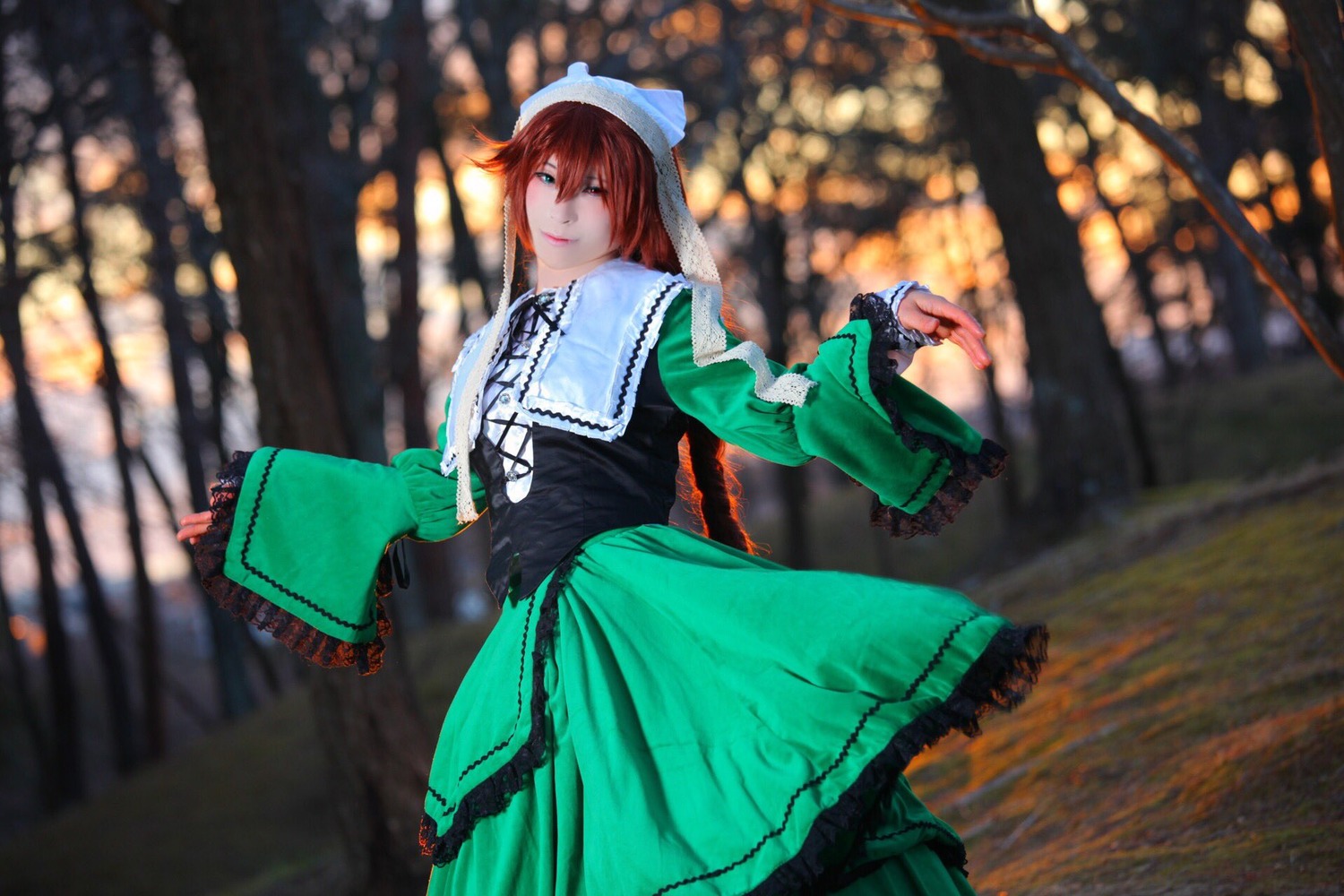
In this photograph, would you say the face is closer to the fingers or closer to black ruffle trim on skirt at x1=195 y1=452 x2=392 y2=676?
the fingers

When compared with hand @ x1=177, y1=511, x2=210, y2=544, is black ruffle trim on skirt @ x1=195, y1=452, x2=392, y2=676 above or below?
below

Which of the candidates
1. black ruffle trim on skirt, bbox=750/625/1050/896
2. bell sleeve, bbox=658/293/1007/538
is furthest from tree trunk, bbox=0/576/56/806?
black ruffle trim on skirt, bbox=750/625/1050/896

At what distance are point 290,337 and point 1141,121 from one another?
332cm

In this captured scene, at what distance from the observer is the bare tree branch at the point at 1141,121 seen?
310 centimetres

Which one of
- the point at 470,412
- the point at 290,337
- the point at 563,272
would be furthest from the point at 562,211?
the point at 290,337

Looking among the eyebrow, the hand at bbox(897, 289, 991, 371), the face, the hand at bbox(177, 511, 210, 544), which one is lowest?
the hand at bbox(177, 511, 210, 544)

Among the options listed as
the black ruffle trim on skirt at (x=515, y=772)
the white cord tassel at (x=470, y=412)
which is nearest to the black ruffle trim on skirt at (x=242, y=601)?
the white cord tassel at (x=470, y=412)

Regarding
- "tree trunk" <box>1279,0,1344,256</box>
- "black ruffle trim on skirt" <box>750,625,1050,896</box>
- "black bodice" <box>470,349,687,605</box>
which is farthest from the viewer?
"tree trunk" <box>1279,0,1344,256</box>

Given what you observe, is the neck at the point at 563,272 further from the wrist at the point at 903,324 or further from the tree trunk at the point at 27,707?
the tree trunk at the point at 27,707

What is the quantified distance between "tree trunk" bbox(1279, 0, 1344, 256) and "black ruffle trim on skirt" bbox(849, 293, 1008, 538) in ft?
4.41

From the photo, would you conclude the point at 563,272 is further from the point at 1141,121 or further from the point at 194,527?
the point at 1141,121

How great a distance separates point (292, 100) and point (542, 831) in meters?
9.31

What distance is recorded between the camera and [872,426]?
2229 mm

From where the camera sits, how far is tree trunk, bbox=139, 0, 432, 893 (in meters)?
5.14
